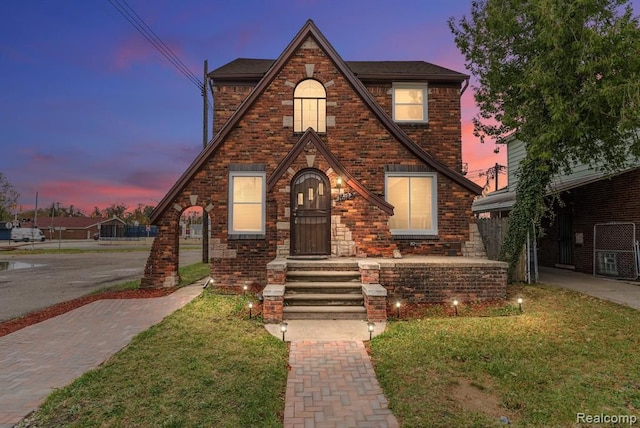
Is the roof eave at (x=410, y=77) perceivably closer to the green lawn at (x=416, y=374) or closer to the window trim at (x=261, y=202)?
the window trim at (x=261, y=202)

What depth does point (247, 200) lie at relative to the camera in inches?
446

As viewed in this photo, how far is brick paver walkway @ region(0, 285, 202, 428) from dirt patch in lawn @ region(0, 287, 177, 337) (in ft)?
1.28

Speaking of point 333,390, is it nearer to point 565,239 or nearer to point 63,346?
point 63,346

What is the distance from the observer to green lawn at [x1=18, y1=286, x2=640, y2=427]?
12.4ft

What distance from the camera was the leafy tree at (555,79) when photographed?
26.4 ft

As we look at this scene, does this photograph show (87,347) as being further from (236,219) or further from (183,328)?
(236,219)

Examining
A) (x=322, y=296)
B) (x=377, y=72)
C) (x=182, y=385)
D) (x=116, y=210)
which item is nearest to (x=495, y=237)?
(x=322, y=296)

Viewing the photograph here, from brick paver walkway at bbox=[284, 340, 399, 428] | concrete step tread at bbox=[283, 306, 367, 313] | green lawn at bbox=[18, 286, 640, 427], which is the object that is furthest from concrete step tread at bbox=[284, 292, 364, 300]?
brick paver walkway at bbox=[284, 340, 399, 428]

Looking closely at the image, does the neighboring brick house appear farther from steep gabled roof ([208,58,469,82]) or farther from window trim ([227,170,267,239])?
window trim ([227,170,267,239])

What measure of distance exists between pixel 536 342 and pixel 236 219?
8.89 meters

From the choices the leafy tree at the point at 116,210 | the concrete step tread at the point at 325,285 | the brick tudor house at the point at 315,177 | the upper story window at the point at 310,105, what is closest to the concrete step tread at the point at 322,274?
the concrete step tread at the point at 325,285

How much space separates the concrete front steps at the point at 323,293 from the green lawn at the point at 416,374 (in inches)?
34.9

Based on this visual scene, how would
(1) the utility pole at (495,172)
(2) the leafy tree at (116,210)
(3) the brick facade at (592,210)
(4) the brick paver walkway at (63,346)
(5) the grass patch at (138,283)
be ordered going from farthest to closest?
(2) the leafy tree at (116,210) → (1) the utility pole at (495,172) → (3) the brick facade at (592,210) → (5) the grass patch at (138,283) → (4) the brick paver walkway at (63,346)

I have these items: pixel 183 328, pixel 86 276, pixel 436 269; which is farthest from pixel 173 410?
pixel 86 276
